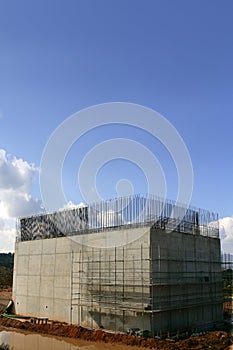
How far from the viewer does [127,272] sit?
55.2 feet

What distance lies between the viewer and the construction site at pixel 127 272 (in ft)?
53.4

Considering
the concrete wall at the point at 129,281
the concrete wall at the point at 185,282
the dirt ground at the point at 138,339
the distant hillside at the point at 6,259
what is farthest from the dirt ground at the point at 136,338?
the distant hillside at the point at 6,259

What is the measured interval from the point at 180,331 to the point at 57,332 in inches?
227

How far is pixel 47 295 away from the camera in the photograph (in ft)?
68.2

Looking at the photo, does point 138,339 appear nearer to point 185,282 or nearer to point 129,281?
point 129,281

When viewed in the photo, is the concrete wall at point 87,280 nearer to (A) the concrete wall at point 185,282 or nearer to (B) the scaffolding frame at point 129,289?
(B) the scaffolding frame at point 129,289

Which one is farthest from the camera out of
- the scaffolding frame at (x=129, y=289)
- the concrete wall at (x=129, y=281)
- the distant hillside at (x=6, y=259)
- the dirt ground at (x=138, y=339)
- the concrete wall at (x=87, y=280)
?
the distant hillside at (x=6, y=259)

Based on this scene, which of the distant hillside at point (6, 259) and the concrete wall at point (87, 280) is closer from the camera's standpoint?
the concrete wall at point (87, 280)

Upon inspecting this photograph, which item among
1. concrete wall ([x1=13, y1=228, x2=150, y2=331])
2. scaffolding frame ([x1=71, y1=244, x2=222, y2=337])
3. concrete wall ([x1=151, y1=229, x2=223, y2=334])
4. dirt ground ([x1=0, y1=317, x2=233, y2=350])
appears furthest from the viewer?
concrete wall ([x1=13, y1=228, x2=150, y2=331])

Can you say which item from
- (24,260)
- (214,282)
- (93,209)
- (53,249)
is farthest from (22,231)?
(214,282)

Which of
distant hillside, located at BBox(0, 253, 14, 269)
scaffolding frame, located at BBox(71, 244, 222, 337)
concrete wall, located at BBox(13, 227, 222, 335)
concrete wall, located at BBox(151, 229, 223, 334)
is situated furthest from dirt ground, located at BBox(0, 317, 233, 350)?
distant hillside, located at BBox(0, 253, 14, 269)

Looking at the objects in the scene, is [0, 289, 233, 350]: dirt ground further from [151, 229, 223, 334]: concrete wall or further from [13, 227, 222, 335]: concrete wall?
[151, 229, 223, 334]: concrete wall

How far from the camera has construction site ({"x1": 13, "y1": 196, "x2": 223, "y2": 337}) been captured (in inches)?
640

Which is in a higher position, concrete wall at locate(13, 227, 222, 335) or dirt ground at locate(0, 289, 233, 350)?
concrete wall at locate(13, 227, 222, 335)
